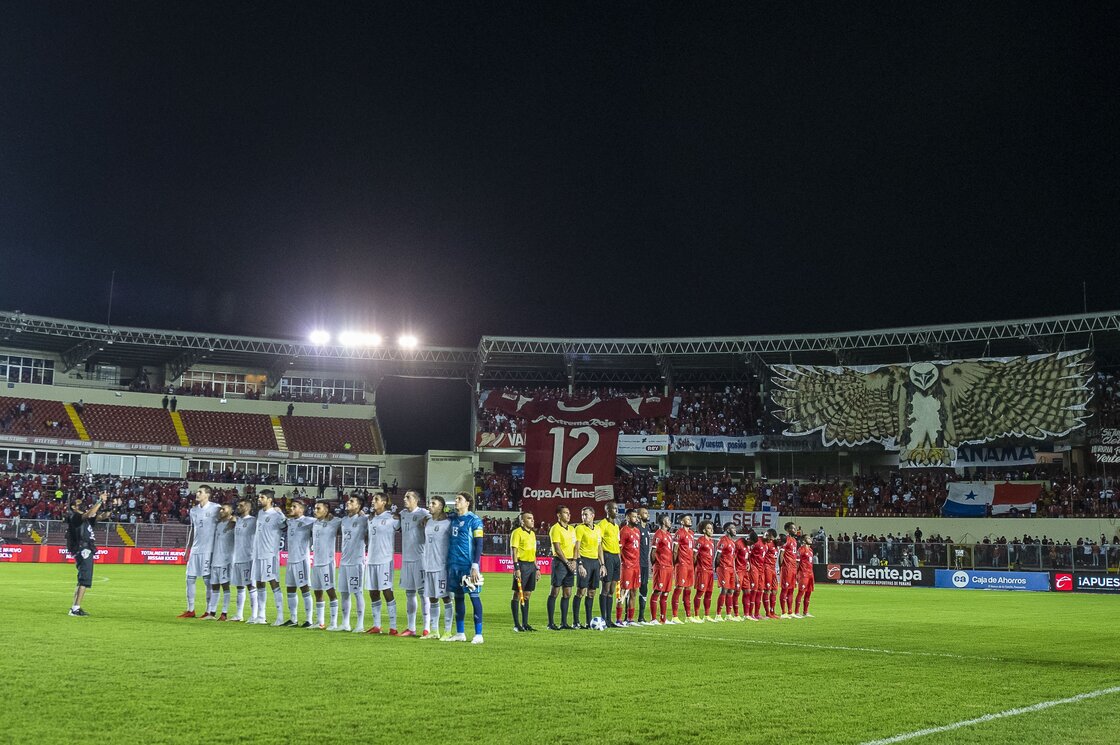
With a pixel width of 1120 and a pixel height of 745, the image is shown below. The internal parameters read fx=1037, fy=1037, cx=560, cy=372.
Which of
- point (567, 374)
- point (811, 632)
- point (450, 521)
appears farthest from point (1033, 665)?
point (567, 374)

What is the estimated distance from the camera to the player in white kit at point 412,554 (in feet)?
49.5

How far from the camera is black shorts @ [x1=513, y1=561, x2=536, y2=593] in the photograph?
55.0 feet

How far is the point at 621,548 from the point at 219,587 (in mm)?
7158

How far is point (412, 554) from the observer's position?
15.2 meters

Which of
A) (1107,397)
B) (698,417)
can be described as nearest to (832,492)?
(698,417)

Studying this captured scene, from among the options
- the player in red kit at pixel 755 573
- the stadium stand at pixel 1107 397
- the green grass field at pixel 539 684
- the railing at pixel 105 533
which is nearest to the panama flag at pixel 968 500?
the stadium stand at pixel 1107 397

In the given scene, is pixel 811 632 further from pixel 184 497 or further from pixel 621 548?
pixel 184 497

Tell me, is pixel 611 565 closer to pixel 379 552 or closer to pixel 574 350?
pixel 379 552

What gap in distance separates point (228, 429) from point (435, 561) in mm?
48909

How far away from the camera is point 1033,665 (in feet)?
42.3

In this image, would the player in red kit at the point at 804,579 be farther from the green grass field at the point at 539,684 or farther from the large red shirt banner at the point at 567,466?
the large red shirt banner at the point at 567,466

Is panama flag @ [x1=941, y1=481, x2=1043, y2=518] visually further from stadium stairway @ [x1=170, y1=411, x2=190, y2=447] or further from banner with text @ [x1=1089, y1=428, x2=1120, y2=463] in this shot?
stadium stairway @ [x1=170, y1=411, x2=190, y2=447]

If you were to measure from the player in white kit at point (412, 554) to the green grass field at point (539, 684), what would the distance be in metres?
0.84

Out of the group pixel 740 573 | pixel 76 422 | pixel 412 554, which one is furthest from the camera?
pixel 76 422
